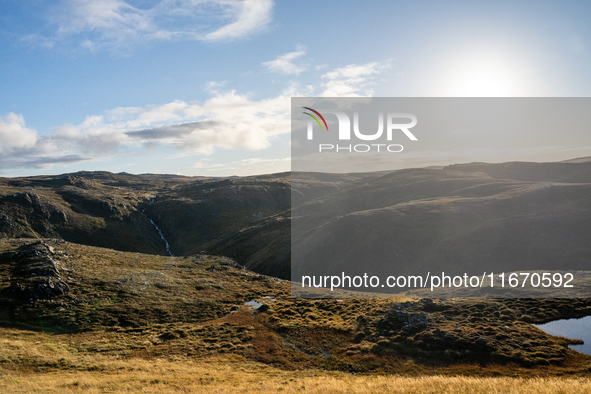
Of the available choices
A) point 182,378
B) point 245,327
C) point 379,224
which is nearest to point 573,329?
point 245,327

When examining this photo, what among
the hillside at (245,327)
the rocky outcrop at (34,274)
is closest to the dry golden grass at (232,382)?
the hillside at (245,327)

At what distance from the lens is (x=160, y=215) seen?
18400 centimetres

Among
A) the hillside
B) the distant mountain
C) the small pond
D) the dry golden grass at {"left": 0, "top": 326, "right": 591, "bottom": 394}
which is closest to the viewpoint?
the dry golden grass at {"left": 0, "top": 326, "right": 591, "bottom": 394}

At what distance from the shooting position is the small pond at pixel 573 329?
33375 mm

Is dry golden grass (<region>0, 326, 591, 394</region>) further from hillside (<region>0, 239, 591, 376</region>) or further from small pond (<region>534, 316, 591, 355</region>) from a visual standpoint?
small pond (<region>534, 316, 591, 355</region>)

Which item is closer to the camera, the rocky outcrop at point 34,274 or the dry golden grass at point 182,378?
the dry golden grass at point 182,378

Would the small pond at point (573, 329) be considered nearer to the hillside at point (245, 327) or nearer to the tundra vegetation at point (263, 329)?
the tundra vegetation at point (263, 329)

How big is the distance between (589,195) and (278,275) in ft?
323

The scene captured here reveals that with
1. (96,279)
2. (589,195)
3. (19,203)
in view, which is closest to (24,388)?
(96,279)

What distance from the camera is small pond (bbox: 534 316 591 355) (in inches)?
1314

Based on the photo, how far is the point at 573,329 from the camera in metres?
37.0

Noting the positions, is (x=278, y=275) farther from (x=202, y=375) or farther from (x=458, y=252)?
(x=202, y=375)

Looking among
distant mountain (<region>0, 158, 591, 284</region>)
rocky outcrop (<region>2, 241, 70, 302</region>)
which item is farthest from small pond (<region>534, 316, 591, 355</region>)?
rocky outcrop (<region>2, 241, 70, 302</region>)

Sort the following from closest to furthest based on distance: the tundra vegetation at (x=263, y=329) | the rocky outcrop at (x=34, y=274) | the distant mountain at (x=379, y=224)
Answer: the tundra vegetation at (x=263, y=329)
the rocky outcrop at (x=34, y=274)
the distant mountain at (x=379, y=224)
